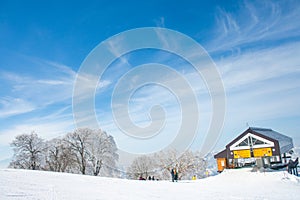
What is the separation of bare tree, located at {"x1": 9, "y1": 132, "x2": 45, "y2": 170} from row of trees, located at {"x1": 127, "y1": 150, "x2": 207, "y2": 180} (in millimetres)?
19875

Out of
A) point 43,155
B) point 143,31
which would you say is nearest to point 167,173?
point 43,155

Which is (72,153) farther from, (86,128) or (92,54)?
(92,54)

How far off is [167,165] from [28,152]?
26672 millimetres

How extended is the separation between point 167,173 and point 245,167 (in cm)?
2631

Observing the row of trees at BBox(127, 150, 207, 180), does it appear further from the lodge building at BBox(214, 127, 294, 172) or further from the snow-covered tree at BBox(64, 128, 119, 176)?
the lodge building at BBox(214, 127, 294, 172)

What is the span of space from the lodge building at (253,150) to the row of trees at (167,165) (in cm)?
2019

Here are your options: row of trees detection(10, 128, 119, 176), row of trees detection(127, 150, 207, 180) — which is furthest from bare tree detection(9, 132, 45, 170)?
row of trees detection(127, 150, 207, 180)

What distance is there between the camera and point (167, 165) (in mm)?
55562

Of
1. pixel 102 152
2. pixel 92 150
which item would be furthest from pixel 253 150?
pixel 92 150

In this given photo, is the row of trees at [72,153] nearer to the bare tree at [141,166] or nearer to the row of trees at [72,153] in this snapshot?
the row of trees at [72,153]

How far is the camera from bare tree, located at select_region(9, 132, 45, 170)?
134ft

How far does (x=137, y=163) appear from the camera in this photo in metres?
59.5

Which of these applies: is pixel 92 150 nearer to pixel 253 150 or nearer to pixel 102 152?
pixel 102 152

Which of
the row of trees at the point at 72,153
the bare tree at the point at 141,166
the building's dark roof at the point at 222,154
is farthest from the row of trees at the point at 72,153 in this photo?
the building's dark roof at the point at 222,154
